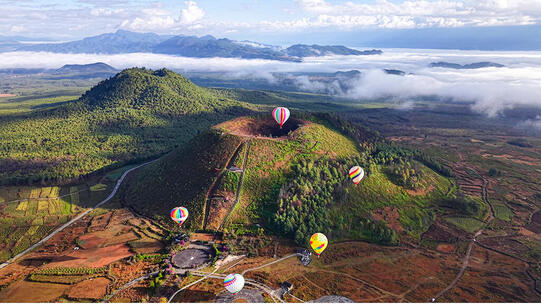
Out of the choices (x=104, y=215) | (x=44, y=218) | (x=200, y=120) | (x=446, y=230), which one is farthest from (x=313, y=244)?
(x=200, y=120)

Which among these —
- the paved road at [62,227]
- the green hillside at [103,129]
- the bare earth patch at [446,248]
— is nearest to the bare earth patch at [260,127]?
the paved road at [62,227]

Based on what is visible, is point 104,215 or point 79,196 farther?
point 79,196

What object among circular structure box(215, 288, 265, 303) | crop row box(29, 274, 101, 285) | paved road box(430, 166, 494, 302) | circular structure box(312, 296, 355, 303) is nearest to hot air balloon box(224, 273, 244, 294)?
circular structure box(215, 288, 265, 303)

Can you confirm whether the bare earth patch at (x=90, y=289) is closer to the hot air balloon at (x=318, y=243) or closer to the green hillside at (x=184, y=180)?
the green hillside at (x=184, y=180)

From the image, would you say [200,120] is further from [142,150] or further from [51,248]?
[51,248]

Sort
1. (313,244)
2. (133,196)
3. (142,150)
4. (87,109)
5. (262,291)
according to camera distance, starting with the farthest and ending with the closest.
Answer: (87,109), (142,150), (133,196), (313,244), (262,291)

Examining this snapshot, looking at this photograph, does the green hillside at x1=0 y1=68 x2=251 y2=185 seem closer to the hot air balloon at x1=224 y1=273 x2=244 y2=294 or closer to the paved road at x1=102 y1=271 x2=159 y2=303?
the paved road at x1=102 y1=271 x2=159 y2=303
